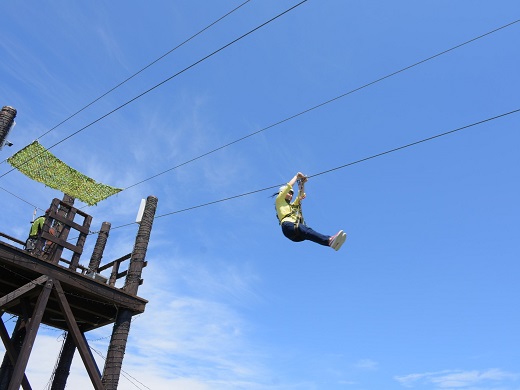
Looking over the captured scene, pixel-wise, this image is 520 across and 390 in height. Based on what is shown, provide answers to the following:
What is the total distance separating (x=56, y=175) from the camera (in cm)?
1224

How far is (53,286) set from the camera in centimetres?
934

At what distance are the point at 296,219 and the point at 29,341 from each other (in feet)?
18.2

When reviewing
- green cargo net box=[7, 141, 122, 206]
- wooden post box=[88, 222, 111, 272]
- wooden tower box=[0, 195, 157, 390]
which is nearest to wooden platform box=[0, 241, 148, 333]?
wooden tower box=[0, 195, 157, 390]

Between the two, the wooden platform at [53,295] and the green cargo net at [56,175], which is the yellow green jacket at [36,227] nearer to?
the wooden platform at [53,295]

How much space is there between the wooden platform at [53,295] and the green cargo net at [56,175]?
291 cm

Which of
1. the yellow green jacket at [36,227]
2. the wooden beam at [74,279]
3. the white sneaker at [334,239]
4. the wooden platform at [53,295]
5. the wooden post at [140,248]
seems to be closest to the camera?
the white sneaker at [334,239]

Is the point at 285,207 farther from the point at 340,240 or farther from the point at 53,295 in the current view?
the point at 53,295

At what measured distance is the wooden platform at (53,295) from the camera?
8.98 meters

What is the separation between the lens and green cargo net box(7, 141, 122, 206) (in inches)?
465

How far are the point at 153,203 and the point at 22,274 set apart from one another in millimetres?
3564

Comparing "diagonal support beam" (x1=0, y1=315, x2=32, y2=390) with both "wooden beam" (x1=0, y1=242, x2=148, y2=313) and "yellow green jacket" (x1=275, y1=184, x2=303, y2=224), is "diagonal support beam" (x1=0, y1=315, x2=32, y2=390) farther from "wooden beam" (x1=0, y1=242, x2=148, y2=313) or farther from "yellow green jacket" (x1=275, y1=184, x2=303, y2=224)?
"yellow green jacket" (x1=275, y1=184, x2=303, y2=224)

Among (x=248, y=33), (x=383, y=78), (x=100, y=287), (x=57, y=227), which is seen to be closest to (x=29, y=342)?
(x=100, y=287)

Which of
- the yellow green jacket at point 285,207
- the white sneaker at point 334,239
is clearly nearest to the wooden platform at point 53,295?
the yellow green jacket at point 285,207

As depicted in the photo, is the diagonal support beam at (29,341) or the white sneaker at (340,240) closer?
the white sneaker at (340,240)
